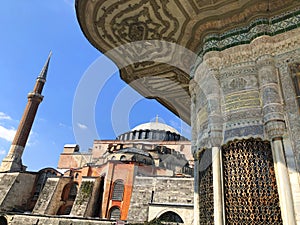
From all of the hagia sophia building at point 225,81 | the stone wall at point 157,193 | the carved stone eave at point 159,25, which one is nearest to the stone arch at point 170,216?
the stone wall at point 157,193

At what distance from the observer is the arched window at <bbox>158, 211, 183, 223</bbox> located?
17609 mm

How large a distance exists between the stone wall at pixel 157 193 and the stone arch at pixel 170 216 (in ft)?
4.72

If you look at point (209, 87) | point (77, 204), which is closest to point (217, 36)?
point (209, 87)

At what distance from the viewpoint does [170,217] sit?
58.5 feet

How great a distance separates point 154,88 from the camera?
6871 millimetres

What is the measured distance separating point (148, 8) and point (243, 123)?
Result: 278 centimetres

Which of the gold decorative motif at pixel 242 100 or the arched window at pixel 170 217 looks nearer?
the gold decorative motif at pixel 242 100

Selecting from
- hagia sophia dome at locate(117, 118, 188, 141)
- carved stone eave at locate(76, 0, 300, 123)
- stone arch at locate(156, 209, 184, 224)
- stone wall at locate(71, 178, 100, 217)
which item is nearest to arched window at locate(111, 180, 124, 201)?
stone wall at locate(71, 178, 100, 217)

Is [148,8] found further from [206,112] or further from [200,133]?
[200,133]

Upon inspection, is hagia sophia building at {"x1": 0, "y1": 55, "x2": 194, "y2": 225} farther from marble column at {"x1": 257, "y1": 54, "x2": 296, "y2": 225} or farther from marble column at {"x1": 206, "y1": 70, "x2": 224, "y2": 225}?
marble column at {"x1": 257, "y1": 54, "x2": 296, "y2": 225}

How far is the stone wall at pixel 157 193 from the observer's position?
19750 millimetres

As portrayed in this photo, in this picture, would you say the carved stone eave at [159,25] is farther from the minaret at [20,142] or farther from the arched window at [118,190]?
the minaret at [20,142]

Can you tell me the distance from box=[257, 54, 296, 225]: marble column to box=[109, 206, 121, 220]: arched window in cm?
2080

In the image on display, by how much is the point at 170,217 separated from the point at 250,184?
16.0m
